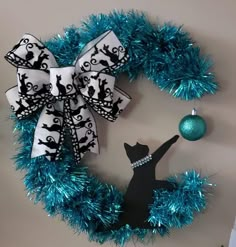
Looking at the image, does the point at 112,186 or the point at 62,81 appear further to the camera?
the point at 112,186

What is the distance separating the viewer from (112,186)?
0.92 meters

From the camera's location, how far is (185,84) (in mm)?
854

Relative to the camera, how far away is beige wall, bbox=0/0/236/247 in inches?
34.7

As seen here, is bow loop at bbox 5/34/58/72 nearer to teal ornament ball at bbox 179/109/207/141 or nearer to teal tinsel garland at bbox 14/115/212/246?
teal tinsel garland at bbox 14/115/212/246

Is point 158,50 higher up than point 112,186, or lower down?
higher up

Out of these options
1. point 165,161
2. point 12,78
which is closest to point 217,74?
point 165,161

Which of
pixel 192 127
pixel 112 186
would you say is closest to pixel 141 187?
pixel 112 186

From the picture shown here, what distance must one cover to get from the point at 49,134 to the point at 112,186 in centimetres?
20

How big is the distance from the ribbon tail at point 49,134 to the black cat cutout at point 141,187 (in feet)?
0.52

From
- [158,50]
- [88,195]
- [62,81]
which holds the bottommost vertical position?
[88,195]

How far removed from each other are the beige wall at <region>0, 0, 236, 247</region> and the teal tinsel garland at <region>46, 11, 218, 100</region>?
0.12ft

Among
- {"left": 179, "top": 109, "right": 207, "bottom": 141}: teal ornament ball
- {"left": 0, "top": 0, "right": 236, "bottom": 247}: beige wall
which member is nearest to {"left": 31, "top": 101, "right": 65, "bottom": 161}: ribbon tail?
{"left": 0, "top": 0, "right": 236, "bottom": 247}: beige wall

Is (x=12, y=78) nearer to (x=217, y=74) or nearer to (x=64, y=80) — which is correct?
(x=64, y=80)

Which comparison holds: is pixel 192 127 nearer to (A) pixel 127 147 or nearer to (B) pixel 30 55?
(A) pixel 127 147
